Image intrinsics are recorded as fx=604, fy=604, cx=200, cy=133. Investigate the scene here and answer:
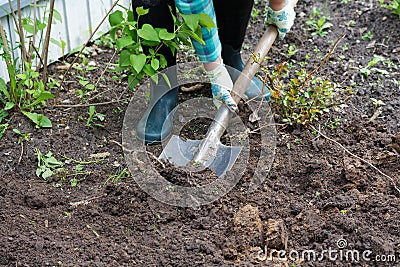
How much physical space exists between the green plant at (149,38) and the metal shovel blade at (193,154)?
33 cm

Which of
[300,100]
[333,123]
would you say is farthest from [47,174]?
[333,123]

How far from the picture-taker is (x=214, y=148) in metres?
2.73

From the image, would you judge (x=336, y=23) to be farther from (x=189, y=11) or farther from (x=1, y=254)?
(x=1, y=254)

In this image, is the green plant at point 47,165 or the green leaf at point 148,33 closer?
the green leaf at point 148,33

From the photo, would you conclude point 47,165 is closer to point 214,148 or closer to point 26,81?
point 26,81

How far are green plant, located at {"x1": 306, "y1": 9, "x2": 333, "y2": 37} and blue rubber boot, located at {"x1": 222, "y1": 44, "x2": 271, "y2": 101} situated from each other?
0.79 meters

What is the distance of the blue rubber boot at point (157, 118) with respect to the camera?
2.91 metres

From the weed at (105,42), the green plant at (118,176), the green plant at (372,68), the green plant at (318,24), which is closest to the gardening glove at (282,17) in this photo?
the green plant at (372,68)

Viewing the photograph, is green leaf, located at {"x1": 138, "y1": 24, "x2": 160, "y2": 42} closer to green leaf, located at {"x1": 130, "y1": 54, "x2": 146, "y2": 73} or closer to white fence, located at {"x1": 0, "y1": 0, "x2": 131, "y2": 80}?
green leaf, located at {"x1": 130, "y1": 54, "x2": 146, "y2": 73}

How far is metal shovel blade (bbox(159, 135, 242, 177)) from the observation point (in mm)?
2686

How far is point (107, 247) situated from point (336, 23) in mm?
2345

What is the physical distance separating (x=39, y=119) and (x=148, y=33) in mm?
777

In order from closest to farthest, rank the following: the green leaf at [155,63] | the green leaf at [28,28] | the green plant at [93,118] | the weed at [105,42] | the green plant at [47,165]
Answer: the green leaf at [155,63] < the green plant at [47,165] < the green leaf at [28,28] < the green plant at [93,118] < the weed at [105,42]

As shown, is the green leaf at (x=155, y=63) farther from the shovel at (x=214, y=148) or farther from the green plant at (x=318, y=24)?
the green plant at (x=318, y=24)
